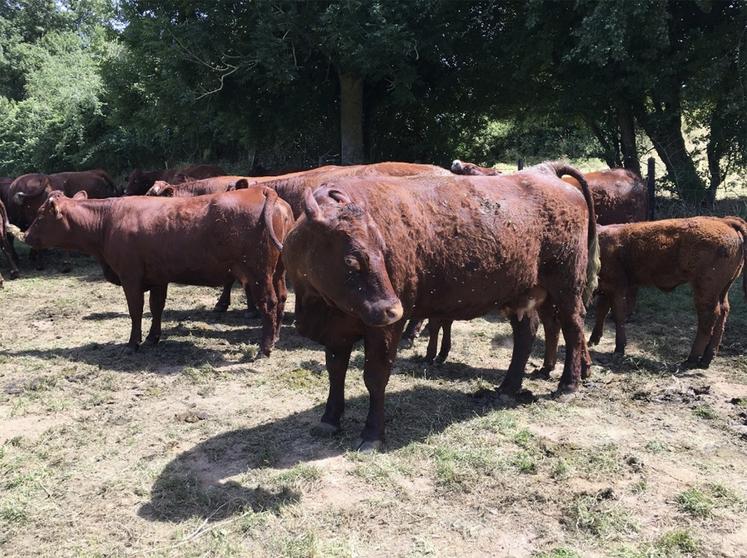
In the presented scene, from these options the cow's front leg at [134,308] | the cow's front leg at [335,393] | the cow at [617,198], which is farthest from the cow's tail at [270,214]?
the cow at [617,198]

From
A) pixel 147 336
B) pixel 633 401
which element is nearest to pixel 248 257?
pixel 147 336

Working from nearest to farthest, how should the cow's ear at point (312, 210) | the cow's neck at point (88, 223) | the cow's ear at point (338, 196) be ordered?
the cow's ear at point (312, 210)
the cow's ear at point (338, 196)
the cow's neck at point (88, 223)

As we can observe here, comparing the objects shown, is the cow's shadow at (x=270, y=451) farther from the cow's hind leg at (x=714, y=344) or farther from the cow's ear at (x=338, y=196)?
the cow's hind leg at (x=714, y=344)

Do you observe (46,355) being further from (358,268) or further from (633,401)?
(633,401)

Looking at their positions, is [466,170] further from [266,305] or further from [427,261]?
[427,261]

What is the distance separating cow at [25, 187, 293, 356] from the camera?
268 inches

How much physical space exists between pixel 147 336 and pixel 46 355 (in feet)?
3.71

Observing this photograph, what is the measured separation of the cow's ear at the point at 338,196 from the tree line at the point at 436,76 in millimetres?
7991

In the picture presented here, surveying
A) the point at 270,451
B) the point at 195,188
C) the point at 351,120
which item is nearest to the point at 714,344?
the point at 270,451

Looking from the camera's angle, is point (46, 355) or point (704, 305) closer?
point (704, 305)

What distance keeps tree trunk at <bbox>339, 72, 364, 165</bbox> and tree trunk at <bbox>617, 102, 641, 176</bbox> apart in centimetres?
630

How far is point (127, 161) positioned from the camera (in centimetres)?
2342

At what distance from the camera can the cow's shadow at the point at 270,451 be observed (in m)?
3.90

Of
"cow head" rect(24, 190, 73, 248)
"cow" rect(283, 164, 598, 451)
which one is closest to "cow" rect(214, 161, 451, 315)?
"cow head" rect(24, 190, 73, 248)
